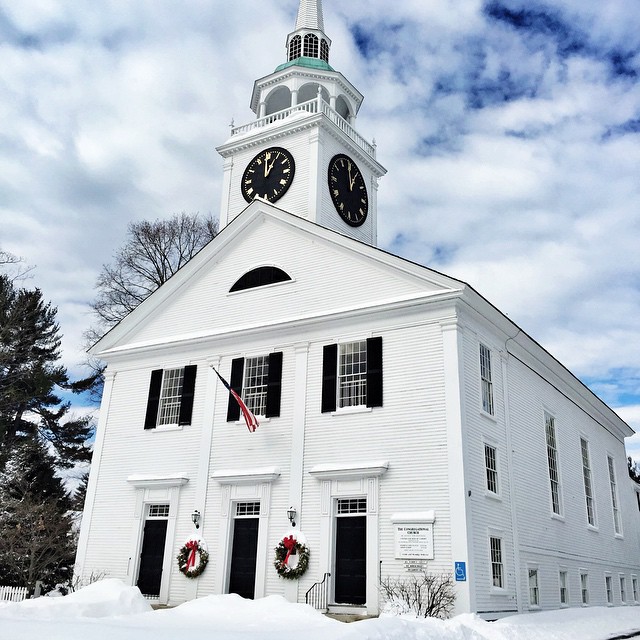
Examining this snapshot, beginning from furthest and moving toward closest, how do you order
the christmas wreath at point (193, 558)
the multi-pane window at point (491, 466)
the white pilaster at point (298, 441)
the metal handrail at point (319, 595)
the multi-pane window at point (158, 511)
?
1. the multi-pane window at point (158, 511)
2. the christmas wreath at point (193, 558)
3. the multi-pane window at point (491, 466)
4. the white pilaster at point (298, 441)
5. the metal handrail at point (319, 595)

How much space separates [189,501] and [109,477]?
341 cm

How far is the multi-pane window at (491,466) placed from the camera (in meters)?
18.1

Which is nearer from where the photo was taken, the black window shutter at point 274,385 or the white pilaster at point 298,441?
the white pilaster at point 298,441

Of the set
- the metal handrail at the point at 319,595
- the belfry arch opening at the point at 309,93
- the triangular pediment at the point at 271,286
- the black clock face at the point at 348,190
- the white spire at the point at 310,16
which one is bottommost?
the metal handrail at the point at 319,595

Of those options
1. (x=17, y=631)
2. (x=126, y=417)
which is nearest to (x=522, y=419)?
(x=126, y=417)

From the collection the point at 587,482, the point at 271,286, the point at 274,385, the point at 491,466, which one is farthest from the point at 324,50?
the point at 587,482

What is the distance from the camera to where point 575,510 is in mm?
23656

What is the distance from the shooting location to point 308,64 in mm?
27547

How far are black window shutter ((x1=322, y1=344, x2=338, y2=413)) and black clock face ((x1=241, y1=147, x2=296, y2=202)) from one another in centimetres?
825

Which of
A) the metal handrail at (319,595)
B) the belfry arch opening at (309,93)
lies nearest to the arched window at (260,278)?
the metal handrail at (319,595)

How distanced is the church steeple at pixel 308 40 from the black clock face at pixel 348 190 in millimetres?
4980

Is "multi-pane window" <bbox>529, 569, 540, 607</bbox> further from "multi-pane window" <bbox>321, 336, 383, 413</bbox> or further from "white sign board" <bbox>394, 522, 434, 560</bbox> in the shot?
"multi-pane window" <bbox>321, 336, 383, 413</bbox>

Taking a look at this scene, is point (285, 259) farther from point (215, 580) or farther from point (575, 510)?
point (575, 510)

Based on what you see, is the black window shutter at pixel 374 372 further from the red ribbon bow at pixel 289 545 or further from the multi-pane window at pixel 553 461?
the multi-pane window at pixel 553 461
